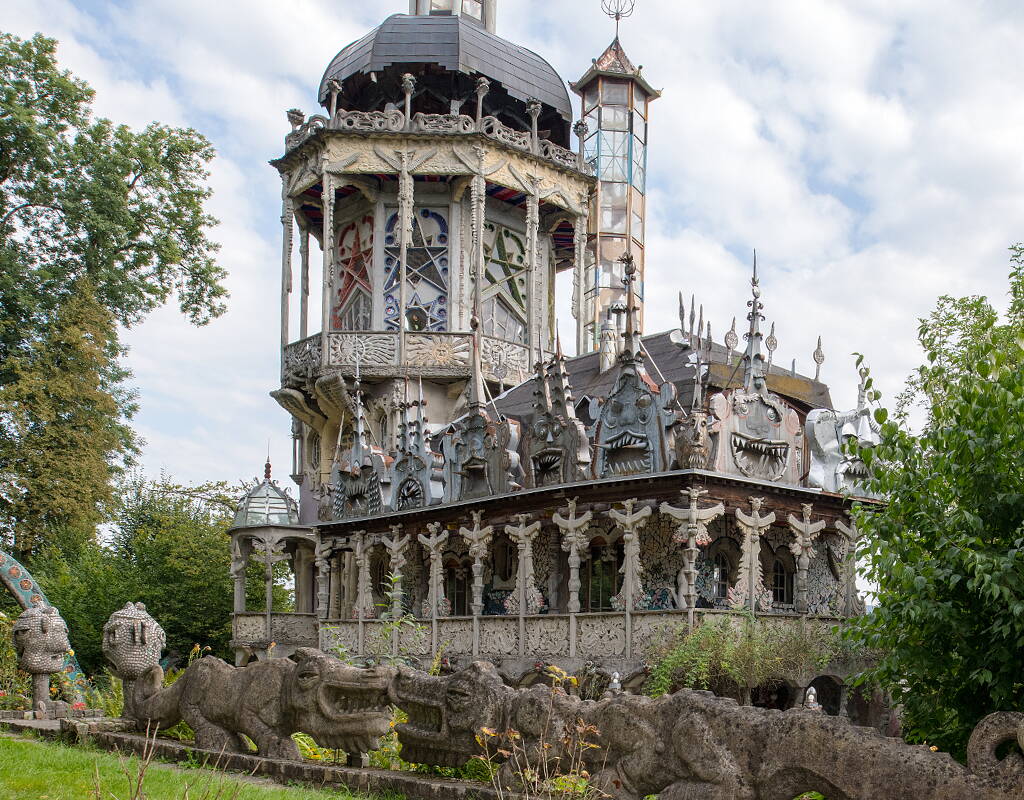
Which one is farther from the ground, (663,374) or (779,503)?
(663,374)

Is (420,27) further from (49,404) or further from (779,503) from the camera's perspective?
(779,503)

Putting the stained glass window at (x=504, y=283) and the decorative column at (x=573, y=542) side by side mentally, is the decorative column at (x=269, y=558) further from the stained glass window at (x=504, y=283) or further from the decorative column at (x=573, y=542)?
the decorative column at (x=573, y=542)

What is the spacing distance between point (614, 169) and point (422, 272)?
32.5ft

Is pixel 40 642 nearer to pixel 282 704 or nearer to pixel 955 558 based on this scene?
pixel 282 704

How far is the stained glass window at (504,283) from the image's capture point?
34.8 meters

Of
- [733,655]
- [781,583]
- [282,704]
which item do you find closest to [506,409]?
[781,583]

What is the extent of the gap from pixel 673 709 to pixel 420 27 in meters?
29.7

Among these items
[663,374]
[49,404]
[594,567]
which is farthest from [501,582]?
[49,404]

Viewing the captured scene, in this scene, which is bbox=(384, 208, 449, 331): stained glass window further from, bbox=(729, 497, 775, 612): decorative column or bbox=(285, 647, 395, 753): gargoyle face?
bbox=(285, 647, 395, 753): gargoyle face

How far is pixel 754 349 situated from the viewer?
20953 millimetres

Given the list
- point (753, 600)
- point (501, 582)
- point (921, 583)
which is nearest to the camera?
point (921, 583)

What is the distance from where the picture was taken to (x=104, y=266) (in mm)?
34375

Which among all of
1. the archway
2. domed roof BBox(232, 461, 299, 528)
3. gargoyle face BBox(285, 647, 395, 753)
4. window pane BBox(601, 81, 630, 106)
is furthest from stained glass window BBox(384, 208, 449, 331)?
gargoyle face BBox(285, 647, 395, 753)

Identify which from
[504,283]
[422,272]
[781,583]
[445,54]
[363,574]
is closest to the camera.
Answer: [781,583]
